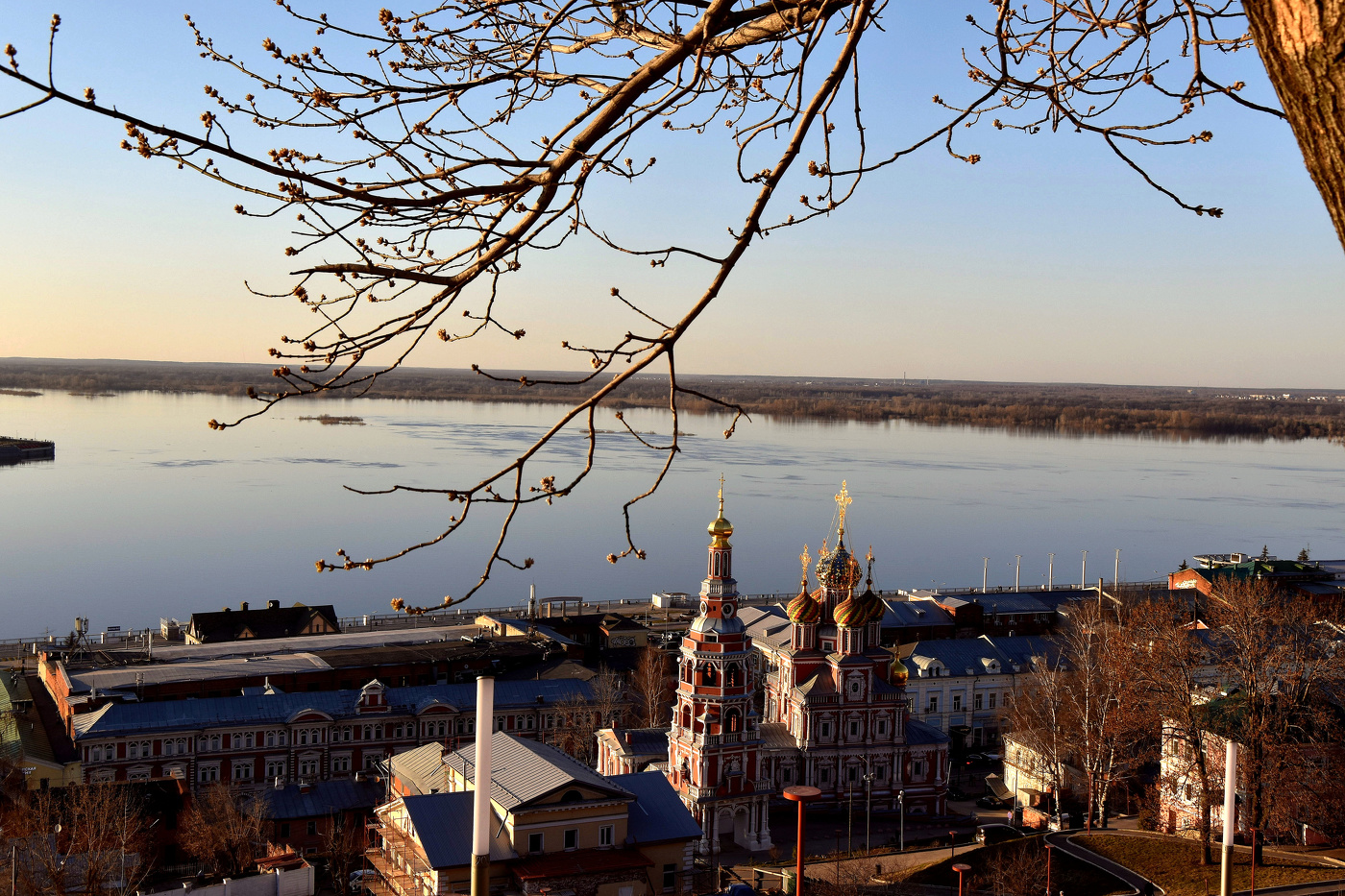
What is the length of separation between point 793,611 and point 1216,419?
102 meters

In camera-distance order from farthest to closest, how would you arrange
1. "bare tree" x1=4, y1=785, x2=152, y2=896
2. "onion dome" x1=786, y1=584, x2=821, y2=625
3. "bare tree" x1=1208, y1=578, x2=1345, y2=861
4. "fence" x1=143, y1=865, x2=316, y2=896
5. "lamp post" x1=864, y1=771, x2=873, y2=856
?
"onion dome" x1=786, y1=584, x2=821, y2=625, "lamp post" x1=864, y1=771, x2=873, y2=856, "bare tree" x1=1208, y1=578, x2=1345, y2=861, "fence" x1=143, y1=865, x2=316, y2=896, "bare tree" x1=4, y1=785, x2=152, y2=896

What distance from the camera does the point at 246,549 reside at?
37.0m

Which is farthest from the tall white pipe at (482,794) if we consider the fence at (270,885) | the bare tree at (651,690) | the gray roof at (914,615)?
the gray roof at (914,615)

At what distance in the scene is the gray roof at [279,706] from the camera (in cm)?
1797

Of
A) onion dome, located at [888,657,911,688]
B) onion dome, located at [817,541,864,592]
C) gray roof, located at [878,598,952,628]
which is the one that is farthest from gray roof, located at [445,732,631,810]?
gray roof, located at [878,598,952,628]

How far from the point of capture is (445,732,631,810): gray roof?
12.5m

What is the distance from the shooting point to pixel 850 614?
19328 millimetres

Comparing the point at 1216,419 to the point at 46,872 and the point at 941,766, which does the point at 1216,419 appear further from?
the point at 46,872

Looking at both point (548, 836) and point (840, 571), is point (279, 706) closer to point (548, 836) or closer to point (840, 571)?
point (548, 836)

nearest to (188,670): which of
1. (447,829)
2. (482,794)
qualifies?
(447,829)

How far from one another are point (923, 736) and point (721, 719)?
427cm

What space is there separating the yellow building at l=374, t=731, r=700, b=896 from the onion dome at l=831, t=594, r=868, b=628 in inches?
255

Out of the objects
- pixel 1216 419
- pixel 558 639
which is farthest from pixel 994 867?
pixel 1216 419

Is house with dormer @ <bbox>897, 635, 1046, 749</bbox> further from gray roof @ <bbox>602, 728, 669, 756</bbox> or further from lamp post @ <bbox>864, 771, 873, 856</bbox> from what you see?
gray roof @ <bbox>602, 728, 669, 756</bbox>
